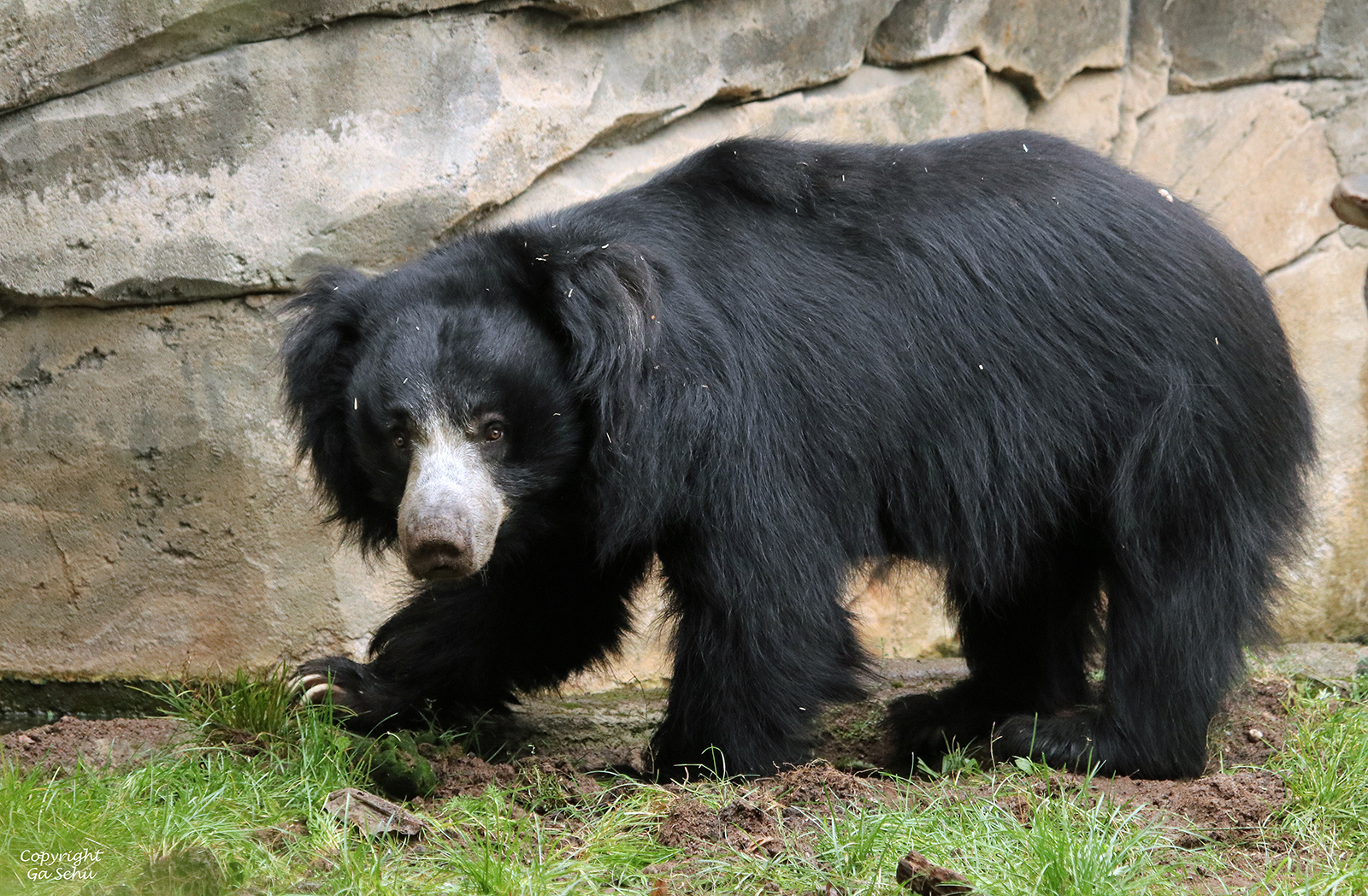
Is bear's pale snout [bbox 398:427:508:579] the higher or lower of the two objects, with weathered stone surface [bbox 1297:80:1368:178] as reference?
lower

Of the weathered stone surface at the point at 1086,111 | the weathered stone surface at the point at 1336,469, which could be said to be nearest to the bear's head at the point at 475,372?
the weathered stone surface at the point at 1086,111

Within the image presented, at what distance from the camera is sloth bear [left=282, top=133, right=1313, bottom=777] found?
3229mm

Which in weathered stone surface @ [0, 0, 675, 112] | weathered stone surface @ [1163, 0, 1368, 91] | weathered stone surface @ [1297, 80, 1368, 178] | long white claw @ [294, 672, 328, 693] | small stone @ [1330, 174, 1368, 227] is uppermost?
weathered stone surface @ [0, 0, 675, 112]

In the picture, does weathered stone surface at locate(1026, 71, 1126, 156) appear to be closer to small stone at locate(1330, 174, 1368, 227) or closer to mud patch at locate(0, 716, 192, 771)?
small stone at locate(1330, 174, 1368, 227)

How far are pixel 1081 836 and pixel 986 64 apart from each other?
356 centimetres

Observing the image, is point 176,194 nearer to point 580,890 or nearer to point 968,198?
point 968,198

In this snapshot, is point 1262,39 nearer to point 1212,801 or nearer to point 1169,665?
point 1169,665

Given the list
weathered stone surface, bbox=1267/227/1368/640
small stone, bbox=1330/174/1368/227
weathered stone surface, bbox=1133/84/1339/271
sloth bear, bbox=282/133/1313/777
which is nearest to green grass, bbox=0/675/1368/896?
sloth bear, bbox=282/133/1313/777

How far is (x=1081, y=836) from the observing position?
104 inches

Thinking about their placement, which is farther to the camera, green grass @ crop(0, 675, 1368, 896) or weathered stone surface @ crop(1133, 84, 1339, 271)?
weathered stone surface @ crop(1133, 84, 1339, 271)

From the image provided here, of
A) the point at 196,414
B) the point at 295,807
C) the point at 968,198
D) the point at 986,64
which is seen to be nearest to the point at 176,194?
the point at 196,414

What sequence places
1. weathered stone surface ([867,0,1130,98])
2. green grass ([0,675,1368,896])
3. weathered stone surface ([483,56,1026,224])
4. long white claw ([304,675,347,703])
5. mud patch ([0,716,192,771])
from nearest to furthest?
1. green grass ([0,675,1368,896])
2. mud patch ([0,716,192,771])
3. long white claw ([304,675,347,703])
4. weathered stone surface ([483,56,1026,224])
5. weathered stone surface ([867,0,1130,98])

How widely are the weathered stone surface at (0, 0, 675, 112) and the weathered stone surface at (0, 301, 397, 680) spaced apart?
2.26ft

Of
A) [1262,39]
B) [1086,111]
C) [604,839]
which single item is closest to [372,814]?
[604,839]
